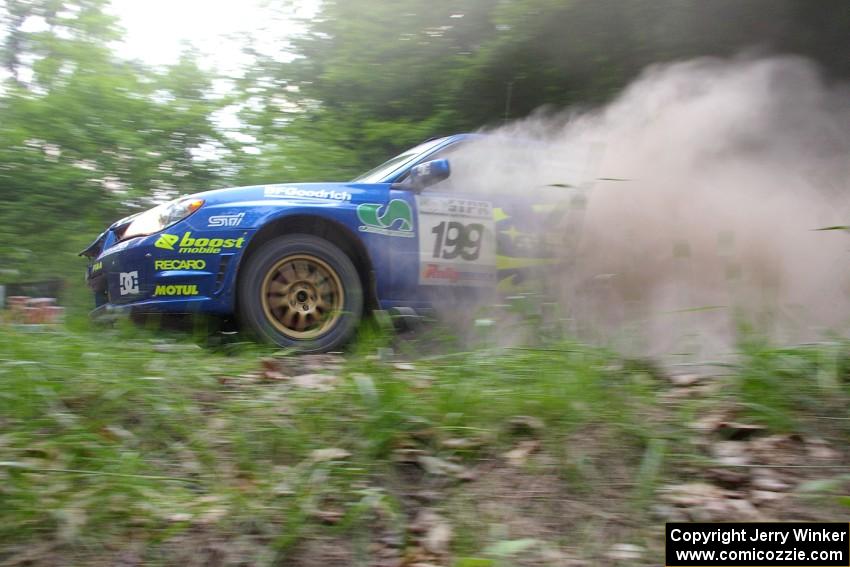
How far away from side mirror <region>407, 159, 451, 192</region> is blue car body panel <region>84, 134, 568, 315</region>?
0.29 ft

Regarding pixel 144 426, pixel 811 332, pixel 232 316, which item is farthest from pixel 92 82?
pixel 811 332

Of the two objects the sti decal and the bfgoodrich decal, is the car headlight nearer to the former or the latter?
the sti decal

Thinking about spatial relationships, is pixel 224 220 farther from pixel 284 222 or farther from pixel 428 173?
pixel 428 173

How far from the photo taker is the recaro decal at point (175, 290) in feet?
17.4

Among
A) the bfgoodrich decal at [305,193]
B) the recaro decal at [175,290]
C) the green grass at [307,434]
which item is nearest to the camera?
the green grass at [307,434]

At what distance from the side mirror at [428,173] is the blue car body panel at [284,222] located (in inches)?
3.5

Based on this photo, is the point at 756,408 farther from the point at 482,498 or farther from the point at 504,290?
the point at 504,290

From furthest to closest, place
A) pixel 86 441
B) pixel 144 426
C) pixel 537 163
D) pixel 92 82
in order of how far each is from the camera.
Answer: pixel 92 82 → pixel 537 163 → pixel 144 426 → pixel 86 441

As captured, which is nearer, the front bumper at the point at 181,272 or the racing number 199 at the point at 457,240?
the front bumper at the point at 181,272

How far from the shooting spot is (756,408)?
142 inches

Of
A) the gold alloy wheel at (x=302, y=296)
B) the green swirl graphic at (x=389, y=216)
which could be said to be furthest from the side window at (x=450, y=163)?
the gold alloy wheel at (x=302, y=296)

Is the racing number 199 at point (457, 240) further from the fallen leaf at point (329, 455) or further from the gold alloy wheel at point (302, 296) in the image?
the fallen leaf at point (329, 455)

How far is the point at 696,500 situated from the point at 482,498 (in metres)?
0.83

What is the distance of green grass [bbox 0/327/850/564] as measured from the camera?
119 inches
